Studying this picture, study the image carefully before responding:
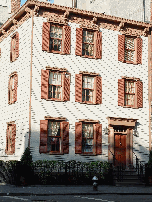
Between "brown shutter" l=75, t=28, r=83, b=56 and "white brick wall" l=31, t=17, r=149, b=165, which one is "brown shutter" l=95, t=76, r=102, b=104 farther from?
"brown shutter" l=75, t=28, r=83, b=56

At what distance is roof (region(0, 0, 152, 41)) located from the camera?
25.4 metres

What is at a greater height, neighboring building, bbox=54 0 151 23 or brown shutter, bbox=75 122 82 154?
neighboring building, bbox=54 0 151 23

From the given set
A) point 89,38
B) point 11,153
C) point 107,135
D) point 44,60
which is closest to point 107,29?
point 89,38

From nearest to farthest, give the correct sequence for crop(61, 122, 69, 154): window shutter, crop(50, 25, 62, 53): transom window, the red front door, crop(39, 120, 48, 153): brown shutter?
1. crop(39, 120, 48, 153): brown shutter
2. crop(61, 122, 69, 154): window shutter
3. crop(50, 25, 62, 53): transom window
4. the red front door

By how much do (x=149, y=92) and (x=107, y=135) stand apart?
4.35m

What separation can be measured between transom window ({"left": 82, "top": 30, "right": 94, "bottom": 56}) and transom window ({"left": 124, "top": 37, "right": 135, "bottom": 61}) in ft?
8.25

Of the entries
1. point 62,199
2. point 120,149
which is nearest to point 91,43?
point 120,149

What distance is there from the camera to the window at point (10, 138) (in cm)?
2602

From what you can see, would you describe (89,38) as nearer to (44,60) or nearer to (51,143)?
(44,60)

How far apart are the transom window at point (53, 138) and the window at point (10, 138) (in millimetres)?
2604

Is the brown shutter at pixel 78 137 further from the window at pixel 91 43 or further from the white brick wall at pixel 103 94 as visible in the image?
the window at pixel 91 43

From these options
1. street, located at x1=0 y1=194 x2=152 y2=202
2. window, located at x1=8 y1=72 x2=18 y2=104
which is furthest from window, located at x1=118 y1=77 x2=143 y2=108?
street, located at x1=0 y1=194 x2=152 y2=202

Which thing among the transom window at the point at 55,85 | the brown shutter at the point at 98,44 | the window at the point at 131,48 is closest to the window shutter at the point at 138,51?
the window at the point at 131,48

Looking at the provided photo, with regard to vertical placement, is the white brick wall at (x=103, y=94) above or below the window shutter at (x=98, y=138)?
above
